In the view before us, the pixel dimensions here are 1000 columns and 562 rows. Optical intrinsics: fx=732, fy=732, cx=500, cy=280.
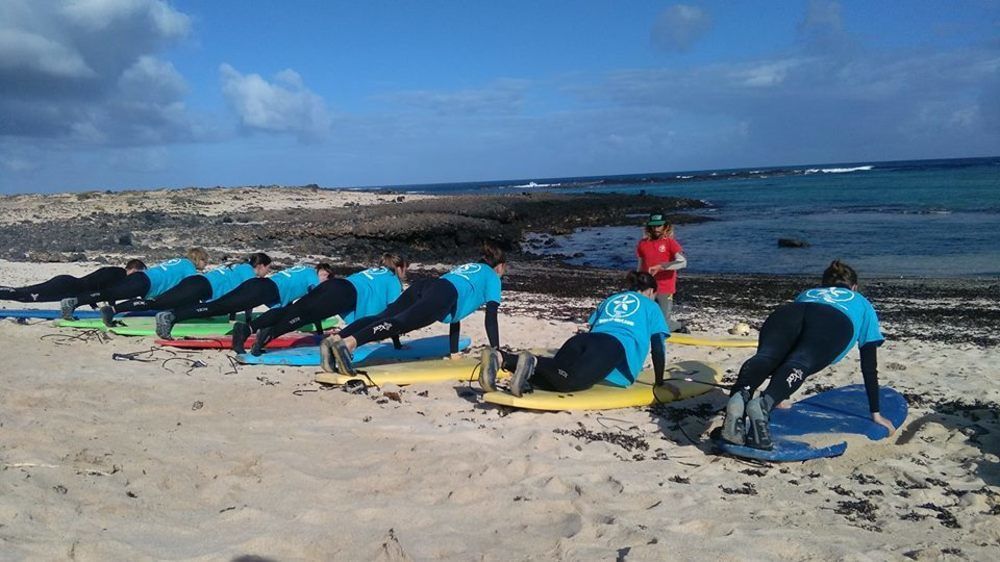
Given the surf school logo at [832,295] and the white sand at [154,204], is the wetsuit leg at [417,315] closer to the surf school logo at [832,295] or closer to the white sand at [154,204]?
the surf school logo at [832,295]

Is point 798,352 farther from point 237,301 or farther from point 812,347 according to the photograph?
point 237,301

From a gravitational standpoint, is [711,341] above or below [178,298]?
below

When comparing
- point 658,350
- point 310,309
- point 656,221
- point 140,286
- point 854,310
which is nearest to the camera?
point 854,310

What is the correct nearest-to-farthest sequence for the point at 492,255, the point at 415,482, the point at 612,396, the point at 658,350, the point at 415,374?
1. the point at 415,482
2. the point at 658,350
3. the point at 612,396
4. the point at 415,374
5. the point at 492,255

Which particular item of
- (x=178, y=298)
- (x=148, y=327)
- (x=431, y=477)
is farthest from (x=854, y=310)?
(x=148, y=327)

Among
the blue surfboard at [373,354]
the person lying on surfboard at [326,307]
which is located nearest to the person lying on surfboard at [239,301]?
→ the person lying on surfboard at [326,307]

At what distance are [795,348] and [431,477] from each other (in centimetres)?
288

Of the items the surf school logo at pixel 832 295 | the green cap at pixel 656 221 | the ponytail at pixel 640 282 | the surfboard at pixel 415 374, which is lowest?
the surfboard at pixel 415 374

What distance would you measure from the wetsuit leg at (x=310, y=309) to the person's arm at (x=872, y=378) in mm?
5082

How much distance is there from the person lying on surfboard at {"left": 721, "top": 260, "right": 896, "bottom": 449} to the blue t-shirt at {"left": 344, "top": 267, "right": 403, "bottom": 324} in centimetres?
423

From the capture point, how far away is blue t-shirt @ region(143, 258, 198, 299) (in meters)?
9.91

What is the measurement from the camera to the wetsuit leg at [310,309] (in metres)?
7.92

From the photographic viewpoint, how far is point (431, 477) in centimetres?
487

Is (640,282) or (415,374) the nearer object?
(640,282)
